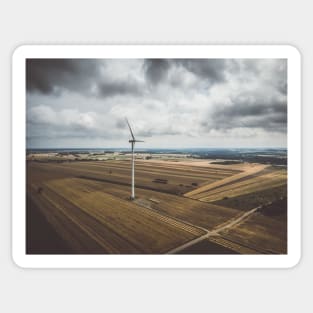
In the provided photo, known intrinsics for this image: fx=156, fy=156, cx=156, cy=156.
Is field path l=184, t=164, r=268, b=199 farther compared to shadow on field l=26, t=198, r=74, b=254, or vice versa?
field path l=184, t=164, r=268, b=199

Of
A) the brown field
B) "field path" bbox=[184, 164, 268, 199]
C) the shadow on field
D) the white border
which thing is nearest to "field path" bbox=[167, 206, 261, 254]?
the brown field

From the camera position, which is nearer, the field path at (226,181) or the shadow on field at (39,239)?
the shadow on field at (39,239)

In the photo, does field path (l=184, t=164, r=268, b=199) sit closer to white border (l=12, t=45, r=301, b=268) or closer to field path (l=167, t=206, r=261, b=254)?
white border (l=12, t=45, r=301, b=268)

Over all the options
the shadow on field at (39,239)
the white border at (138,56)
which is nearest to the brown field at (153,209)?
the shadow on field at (39,239)

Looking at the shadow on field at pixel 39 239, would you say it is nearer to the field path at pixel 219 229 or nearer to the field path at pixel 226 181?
the field path at pixel 219 229

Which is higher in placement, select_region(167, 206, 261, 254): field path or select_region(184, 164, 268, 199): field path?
select_region(184, 164, 268, 199): field path
